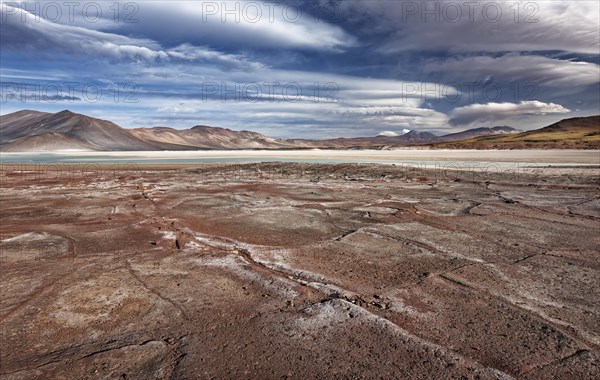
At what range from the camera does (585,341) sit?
3260 millimetres

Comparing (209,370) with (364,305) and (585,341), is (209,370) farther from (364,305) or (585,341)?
(585,341)

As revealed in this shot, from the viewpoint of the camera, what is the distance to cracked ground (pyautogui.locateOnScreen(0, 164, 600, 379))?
9.84 feet

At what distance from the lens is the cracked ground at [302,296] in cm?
300

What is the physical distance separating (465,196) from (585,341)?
9786mm

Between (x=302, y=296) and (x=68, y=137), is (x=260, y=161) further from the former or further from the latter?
(x=68, y=137)

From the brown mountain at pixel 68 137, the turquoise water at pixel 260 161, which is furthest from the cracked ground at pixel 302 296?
the brown mountain at pixel 68 137

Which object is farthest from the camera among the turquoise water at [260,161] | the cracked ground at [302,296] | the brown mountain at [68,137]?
the brown mountain at [68,137]

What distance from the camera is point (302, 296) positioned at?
13.9 ft

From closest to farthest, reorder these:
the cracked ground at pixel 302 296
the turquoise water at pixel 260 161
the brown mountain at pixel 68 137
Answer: the cracked ground at pixel 302 296
the turquoise water at pixel 260 161
the brown mountain at pixel 68 137

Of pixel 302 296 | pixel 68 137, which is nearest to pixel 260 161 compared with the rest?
pixel 302 296

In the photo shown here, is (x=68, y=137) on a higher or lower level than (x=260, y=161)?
higher

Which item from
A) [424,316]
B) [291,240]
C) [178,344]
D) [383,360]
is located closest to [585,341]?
[424,316]

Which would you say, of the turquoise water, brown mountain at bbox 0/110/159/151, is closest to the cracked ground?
the turquoise water

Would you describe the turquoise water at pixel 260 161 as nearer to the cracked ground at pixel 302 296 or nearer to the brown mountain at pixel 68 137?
the cracked ground at pixel 302 296
